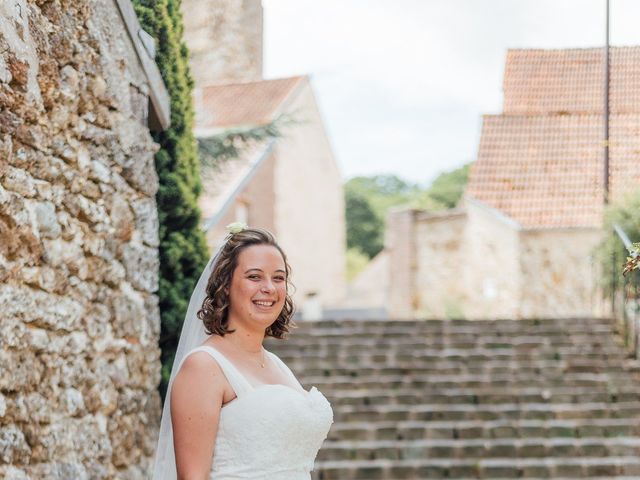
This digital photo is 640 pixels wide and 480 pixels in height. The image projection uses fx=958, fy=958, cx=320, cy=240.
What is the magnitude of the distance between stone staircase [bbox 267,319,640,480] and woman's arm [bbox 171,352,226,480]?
4782 millimetres

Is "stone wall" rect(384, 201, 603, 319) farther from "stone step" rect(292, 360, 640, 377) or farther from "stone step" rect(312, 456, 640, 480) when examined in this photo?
"stone step" rect(312, 456, 640, 480)

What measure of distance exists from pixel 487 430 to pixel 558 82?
872cm

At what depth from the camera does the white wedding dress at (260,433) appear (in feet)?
7.51

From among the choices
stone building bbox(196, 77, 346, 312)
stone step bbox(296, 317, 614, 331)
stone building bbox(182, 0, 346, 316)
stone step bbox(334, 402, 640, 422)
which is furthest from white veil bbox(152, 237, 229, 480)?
stone building bbox(182, 0, 346, 316)

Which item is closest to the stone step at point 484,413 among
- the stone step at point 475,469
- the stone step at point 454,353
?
the stone step at point 475,469

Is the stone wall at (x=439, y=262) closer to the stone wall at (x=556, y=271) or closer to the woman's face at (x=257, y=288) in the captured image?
the stone wall at (x=556, y=271)

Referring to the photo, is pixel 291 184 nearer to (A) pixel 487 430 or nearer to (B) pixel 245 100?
(B) pixel 245 100

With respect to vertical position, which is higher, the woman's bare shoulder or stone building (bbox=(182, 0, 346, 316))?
stone building (bbox=(182, 0, 346, 316))

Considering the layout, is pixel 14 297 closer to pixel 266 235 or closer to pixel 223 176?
pixel 266 235

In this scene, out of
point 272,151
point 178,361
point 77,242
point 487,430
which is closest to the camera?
point 178,361

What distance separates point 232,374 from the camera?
91.4 inches

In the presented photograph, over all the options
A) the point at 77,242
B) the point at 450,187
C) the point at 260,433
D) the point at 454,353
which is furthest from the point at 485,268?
the point at 450,187

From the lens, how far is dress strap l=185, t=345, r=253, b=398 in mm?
2311

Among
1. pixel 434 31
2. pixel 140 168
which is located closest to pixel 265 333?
pixel 140 168
